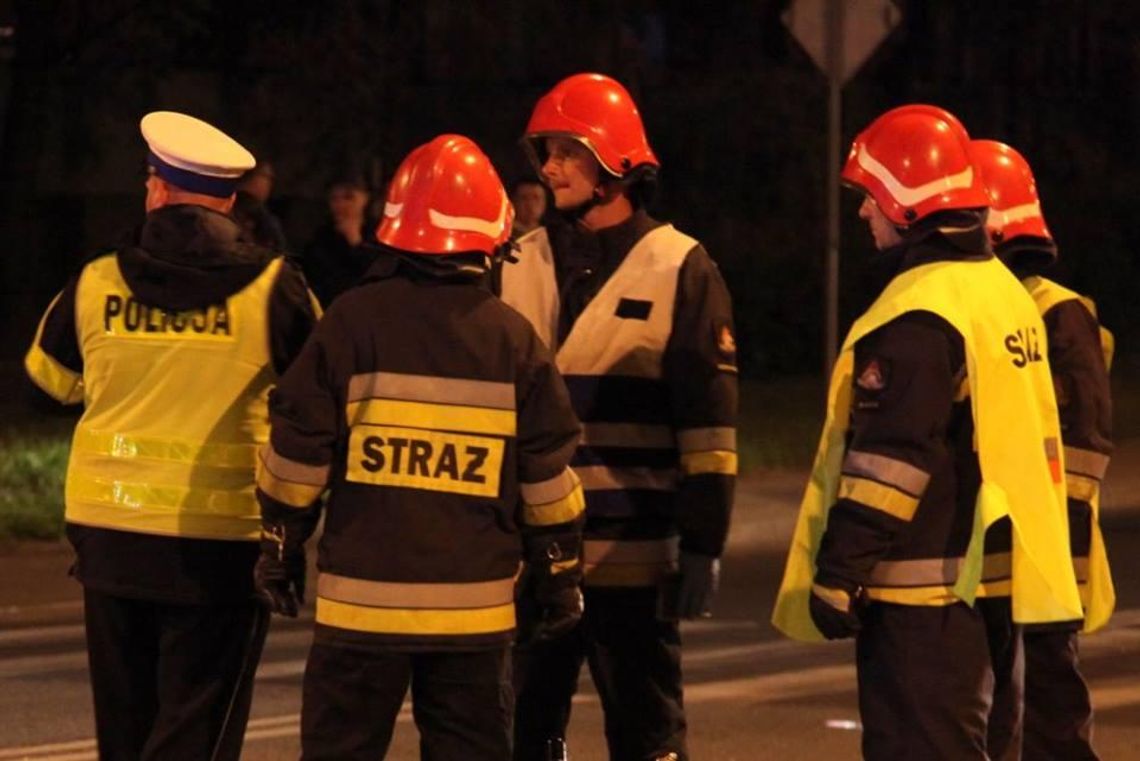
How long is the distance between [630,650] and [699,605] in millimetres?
251

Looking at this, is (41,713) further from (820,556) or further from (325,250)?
(325,250)

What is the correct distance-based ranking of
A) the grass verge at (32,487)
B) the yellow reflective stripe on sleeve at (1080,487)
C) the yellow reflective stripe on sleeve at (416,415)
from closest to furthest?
the yellow reflective stripe on sleeve at (416,415) → the yellow reflective stripe on sleeve at (1080,487) → the grass verge at (32,487)

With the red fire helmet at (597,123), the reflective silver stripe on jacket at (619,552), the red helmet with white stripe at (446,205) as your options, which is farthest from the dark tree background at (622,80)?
the red helmet with white stripe at (446,205)

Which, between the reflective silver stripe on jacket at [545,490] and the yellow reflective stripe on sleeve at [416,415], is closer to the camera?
the yellow reflective stripe on sleeve at [416,415]

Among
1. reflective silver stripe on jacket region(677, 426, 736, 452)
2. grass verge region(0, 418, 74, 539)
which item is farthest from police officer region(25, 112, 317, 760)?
grass verge region(0, 418, 74, 539)

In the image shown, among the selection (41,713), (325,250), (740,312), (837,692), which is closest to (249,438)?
(41,713)

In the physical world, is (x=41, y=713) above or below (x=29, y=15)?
below

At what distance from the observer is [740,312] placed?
79.5 feet

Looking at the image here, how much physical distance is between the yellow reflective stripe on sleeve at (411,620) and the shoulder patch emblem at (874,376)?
956 mm

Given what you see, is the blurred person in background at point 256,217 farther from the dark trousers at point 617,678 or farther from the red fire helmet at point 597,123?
the dark trousers at point 617,678

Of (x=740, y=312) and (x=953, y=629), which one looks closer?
(x=953, y=629)

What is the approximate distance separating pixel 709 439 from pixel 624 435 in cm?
24

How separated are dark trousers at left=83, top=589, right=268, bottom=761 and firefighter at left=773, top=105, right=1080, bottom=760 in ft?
4.34

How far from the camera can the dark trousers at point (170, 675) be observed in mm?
6574
